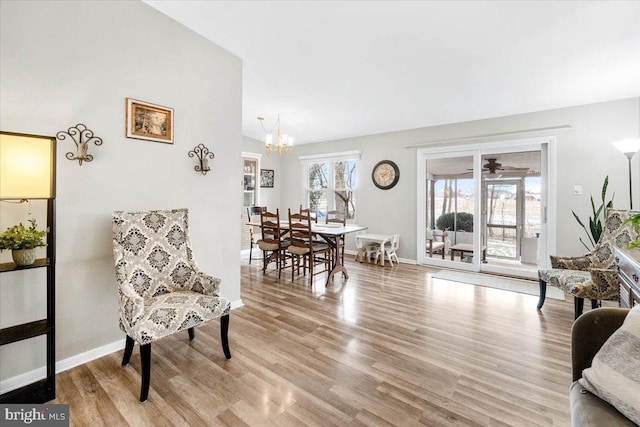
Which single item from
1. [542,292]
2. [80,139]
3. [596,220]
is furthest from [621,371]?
[596,220]

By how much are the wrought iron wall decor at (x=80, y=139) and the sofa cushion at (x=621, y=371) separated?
2958 millimetres

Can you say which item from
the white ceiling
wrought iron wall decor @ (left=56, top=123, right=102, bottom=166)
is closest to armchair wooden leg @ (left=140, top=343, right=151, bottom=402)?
wrought iron wall decor @ (left=56, top=123, right=102, bottom=166)

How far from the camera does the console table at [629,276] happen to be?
1.56 m

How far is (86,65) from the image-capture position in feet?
6.79

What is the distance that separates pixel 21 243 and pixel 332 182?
200 inches

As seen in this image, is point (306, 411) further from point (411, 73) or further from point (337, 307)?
point (411, 73)

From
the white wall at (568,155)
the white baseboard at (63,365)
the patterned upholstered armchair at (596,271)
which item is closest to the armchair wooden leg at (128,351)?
the white baseboard at (63,365)

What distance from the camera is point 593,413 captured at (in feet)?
2.88

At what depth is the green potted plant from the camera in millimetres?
1578

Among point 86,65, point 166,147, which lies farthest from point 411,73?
point 86,65

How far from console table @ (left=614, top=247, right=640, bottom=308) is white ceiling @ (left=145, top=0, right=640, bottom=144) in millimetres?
1797

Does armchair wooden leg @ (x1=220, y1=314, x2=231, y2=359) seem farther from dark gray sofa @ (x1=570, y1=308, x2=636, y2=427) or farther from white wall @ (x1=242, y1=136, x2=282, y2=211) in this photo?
white wall @ (x1=242, y1=136, x2=282, y2=211)

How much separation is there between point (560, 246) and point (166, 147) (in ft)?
16.0

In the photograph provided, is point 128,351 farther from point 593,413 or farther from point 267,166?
point 267,166
